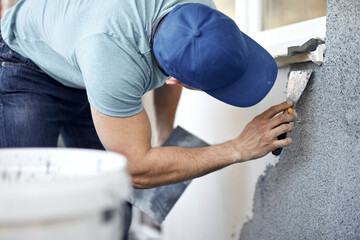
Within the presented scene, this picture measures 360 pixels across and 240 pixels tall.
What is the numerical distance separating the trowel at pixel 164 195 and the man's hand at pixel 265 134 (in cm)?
42

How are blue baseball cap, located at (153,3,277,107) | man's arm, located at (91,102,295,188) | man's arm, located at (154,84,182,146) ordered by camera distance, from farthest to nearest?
1. man's arm, located at (154,84,182,146)
2. man's arm, located at (91,102,295,188)
3. blue baseball cap, located at (153,3,277,107)

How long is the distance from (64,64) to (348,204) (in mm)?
1100

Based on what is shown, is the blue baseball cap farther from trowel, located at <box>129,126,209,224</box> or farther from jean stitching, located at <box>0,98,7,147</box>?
jean stitching, located at <box>0,98,7,147</box>

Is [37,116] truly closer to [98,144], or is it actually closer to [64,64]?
[64,64]

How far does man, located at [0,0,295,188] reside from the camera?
3.82 feet

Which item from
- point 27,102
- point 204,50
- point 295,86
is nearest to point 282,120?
point 295,86

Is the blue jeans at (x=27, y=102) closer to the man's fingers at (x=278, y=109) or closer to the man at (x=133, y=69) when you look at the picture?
the man at (x=133, y=69)

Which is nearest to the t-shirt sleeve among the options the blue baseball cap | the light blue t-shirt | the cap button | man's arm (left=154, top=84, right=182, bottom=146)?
the light blue t-shirt

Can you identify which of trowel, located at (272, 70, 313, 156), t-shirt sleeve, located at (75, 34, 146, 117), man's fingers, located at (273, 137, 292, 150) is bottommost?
man's fingers, located at (273, 137, 292, 150)

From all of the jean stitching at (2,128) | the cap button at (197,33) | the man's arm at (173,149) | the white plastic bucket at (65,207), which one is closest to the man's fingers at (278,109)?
the man's arm at (173,149)

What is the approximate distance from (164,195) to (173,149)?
48 centimetres

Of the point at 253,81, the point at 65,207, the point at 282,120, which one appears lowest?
the point at 282,120

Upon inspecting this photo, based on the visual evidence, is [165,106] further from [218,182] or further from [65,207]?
[65,207]

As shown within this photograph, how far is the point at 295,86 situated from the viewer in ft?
4.38
